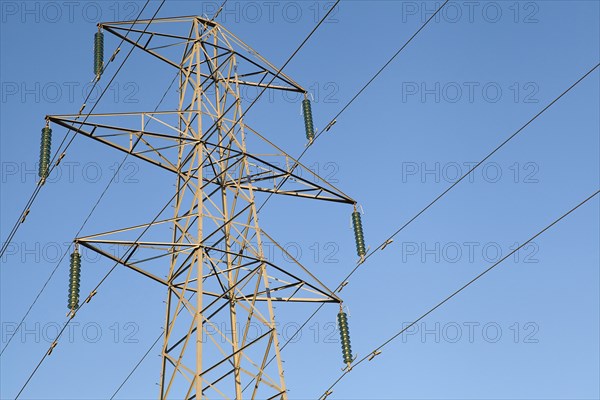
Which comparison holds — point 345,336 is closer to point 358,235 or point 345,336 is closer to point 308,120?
point 358,235

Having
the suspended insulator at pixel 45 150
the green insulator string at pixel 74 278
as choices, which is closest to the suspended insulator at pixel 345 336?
the green insulator string at pixel 74 278

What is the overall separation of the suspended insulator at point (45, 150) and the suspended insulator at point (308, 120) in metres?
6.01

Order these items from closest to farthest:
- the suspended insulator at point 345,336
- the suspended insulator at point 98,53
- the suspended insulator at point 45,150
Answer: the suspended insulator at point 345,336 → the suspended insulator at point 45,150 → the suspended insulator at point 98,53

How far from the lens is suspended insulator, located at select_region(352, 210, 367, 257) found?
998 inches

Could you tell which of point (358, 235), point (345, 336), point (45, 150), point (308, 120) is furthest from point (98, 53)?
point (345, 336)

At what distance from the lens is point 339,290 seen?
81.3 feet

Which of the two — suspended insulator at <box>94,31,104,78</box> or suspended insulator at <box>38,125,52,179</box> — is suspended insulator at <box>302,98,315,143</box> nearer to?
suspended insulator at <box>94,31,104,78</box>

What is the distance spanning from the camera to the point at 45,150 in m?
24.7

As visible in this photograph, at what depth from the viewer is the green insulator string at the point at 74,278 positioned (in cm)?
2375

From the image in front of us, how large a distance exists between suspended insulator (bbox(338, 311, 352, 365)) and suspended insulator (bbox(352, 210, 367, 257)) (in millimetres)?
1744

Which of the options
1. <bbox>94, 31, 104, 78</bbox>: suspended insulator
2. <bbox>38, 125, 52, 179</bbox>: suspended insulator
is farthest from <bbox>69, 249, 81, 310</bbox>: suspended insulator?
<bbox>94, 31, 104, 78</bbox>: suspended insulator

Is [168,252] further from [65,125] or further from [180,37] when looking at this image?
[180,37]

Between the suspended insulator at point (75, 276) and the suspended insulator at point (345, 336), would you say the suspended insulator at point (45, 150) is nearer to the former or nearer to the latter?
the suspended insulator at point (75, 276)

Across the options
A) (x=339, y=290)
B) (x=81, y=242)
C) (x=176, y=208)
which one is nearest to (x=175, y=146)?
(x=176, y=208)
